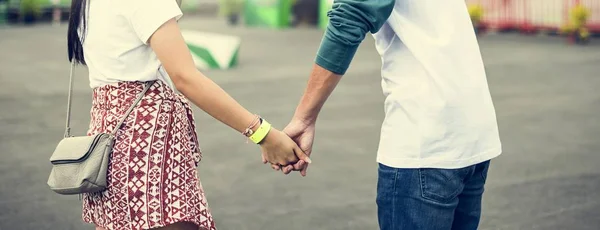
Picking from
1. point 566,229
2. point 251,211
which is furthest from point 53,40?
point 566,229

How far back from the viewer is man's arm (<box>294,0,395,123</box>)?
2133 millimetres

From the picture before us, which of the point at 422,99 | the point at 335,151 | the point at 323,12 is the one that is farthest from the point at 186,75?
the point at 323,12

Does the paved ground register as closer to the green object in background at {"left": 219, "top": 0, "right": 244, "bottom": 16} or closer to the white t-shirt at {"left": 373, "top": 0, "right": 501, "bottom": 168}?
the white t-shirt at {"left": 373, "top": 0, "right": 501, "bottom": 168}

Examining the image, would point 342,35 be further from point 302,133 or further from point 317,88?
point 302,133

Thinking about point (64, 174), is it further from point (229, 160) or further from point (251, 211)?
point (229, 160)

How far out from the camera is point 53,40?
55.6 feet

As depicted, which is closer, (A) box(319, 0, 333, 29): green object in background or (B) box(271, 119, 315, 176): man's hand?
(B) box(271, 119, 315, 176): man's hand

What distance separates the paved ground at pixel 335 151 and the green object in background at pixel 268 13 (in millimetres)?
8874

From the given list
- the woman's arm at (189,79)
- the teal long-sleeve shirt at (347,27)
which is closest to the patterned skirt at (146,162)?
the woman's arm at (189,79)

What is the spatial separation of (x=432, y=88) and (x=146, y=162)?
0.85 metres

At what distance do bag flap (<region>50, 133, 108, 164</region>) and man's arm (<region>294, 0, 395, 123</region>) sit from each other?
2.15ft

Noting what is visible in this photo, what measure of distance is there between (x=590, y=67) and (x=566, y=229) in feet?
22.8

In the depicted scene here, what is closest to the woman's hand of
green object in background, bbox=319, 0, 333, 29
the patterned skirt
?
the patterned skirt

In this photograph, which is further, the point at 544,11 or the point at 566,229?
the point at 544,11
